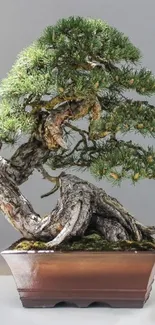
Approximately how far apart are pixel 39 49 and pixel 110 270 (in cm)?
62

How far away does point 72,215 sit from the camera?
67.6 inches

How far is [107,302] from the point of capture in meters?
1.64

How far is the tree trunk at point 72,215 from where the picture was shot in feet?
5.66

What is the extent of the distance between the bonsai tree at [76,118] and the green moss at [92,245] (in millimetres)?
11

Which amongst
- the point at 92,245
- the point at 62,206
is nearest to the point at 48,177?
the point at 62,206

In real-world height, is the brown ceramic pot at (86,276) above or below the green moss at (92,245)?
below

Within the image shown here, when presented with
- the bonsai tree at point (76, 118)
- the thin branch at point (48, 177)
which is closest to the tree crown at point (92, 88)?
the bonsai tree at point (76, 118)

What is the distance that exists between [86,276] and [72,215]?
18 cm

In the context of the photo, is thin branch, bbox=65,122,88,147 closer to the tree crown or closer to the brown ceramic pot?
the tree crown

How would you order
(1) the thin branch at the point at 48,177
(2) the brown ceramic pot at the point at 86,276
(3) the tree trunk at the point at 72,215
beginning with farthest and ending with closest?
(1) the thin branch at the point at 48,177 → (3) the tree trunk at the point at 72,215 → (2) the brown ceramic pot at the point at 86,276

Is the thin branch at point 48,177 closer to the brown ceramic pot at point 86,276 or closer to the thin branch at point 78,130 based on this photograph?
the thin branch at point 78,130

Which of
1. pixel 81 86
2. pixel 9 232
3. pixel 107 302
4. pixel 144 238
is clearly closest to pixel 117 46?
pixel 81 86

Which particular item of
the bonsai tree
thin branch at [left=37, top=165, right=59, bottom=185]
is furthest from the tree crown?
thin branch at [left=37, top=165, right=59, bottom=185]

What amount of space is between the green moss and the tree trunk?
0.09 feet
